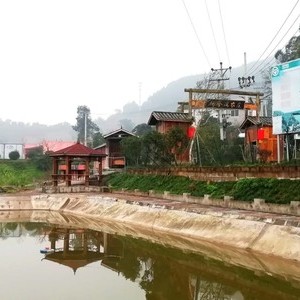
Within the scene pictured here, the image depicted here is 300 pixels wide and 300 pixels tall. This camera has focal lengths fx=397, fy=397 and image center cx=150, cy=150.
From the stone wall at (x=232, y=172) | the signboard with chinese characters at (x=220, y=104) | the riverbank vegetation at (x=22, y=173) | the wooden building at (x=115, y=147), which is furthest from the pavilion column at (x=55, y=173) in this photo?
the signboard with chinese characters at (x=220, y=104)

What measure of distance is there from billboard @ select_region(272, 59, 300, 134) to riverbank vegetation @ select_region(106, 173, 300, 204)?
3266 mm

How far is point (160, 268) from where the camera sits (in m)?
12.7

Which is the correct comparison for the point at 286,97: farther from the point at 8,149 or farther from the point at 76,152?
the point at 8,149

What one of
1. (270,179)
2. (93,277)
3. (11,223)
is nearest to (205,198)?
A: (270,179)

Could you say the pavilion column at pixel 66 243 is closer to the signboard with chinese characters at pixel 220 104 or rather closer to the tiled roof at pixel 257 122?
the signboard with chinese characters at pixel 220 104

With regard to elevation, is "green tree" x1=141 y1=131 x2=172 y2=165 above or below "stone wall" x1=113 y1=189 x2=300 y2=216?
above

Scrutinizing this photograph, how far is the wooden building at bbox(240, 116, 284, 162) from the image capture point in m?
25.6

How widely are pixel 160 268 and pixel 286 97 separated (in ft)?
36.4

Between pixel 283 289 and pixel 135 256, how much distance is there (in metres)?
6.10

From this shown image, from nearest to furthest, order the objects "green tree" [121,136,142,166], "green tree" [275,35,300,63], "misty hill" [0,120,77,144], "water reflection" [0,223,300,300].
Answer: "water reflection" [0,223,300,300], "green tree" [121,136,142,166], "green tree" [275,35,300,63], "misty hill" [0,120,77,144]

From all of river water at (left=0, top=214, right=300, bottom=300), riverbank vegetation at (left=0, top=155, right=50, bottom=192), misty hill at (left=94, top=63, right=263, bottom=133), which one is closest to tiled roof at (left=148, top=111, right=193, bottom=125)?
riverbank vegetation at (left=0, top=155, right=50, bottom=192)

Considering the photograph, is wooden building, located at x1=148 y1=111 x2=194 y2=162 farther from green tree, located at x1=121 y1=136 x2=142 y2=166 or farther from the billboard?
the billboard

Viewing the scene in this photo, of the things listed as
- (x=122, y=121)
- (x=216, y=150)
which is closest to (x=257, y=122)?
(x=216, y=150)

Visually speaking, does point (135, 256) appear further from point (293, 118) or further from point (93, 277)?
point (293, 118)
